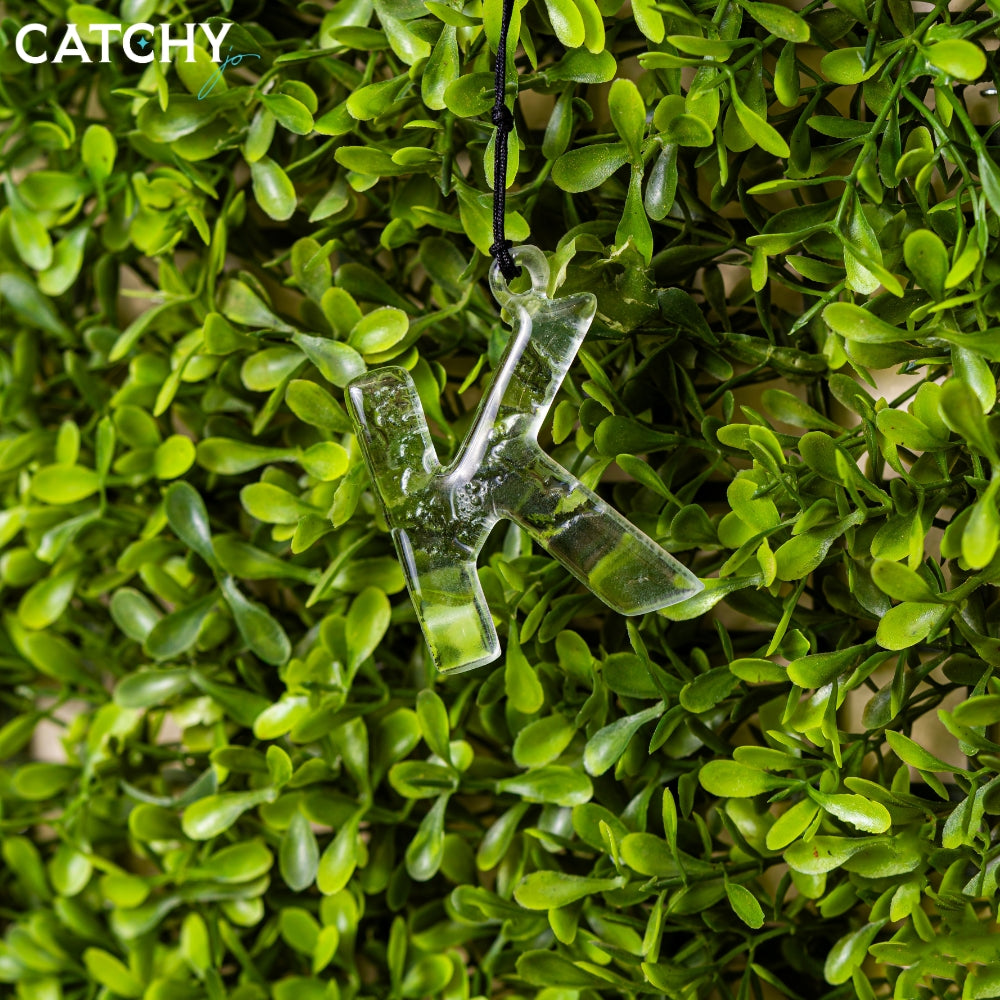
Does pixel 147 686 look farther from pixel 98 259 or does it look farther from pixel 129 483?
pixel 98 259

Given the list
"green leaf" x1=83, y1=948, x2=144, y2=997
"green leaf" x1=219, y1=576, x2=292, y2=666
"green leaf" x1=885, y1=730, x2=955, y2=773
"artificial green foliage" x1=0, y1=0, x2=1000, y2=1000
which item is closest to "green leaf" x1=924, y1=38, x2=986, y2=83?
"artificial green foliage" x1=0, y1=0, x2=1000, y2=1000

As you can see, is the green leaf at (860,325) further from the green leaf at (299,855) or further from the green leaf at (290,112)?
the green leaf at (299,855)

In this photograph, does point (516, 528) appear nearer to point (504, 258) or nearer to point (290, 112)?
point (504, 258)

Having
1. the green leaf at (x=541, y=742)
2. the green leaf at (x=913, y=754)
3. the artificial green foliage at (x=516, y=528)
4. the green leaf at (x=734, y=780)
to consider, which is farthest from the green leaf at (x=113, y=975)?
the green leaf at (x=913, y=754)

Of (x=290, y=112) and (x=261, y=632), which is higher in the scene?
(x=290, y=112)

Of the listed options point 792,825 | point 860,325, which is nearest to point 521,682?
point 792,825

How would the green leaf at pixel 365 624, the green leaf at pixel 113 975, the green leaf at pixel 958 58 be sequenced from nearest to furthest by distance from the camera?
the green leaf at pixel 958 58 < the green leaf at pixel 365 624 < the green leaf at pixel 113 975
